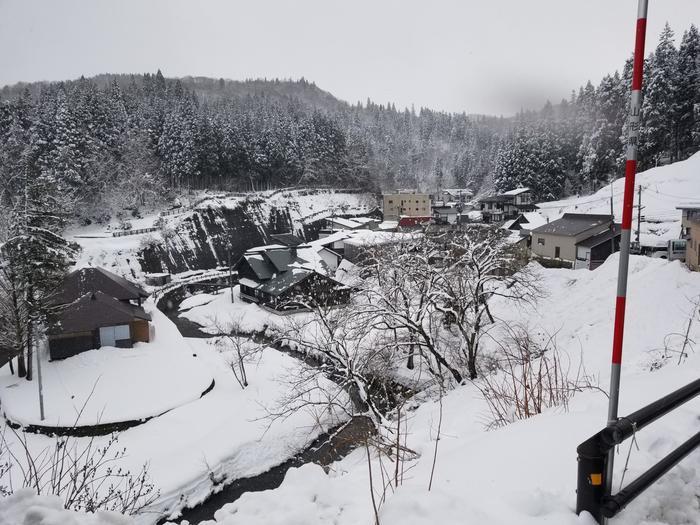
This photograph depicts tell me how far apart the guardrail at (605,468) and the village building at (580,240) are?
27.0 m

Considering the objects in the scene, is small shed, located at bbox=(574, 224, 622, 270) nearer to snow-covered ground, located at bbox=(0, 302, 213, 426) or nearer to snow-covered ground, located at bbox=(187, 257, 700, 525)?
snow-covered ground, located at bbox=(187, 257, 700, 525)

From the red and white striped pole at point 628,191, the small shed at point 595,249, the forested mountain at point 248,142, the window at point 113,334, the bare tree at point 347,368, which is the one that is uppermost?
the forested mountain at point 248,142

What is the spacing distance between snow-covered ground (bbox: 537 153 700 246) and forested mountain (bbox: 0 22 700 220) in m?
4.50

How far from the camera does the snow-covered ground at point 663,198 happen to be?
91.0 ft

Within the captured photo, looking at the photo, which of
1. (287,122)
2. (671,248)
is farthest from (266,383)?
(287,122)

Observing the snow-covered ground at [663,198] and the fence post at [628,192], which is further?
the snow-covered ground at [663,198]

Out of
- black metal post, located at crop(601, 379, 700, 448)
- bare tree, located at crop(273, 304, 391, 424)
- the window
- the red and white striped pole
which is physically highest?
the red and white striped pole

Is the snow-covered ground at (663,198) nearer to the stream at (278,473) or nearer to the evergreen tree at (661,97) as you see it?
the evergreen tree at (661,97)

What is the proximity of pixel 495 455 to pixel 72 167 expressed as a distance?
47310 millimetres

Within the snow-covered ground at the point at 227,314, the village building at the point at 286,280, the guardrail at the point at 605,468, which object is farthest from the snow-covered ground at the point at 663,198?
the guardrail at the point at 605,468

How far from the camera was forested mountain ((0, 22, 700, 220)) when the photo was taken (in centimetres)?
3662

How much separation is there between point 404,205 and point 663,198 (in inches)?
1306

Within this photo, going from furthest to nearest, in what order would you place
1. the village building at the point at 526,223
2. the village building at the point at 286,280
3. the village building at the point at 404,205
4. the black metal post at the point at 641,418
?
the village building at the point at 404,205, the village building at the point at 526,223, the village building at the point at 286,280, the black metal post at the point at 641,418

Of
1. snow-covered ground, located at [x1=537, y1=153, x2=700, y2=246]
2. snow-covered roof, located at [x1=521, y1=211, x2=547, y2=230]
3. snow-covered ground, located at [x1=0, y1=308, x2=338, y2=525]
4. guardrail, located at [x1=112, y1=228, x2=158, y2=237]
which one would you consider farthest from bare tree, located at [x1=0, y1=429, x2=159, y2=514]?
snow-covered roof, located at [x1=521, y1=211, x2=547, y2=230]
